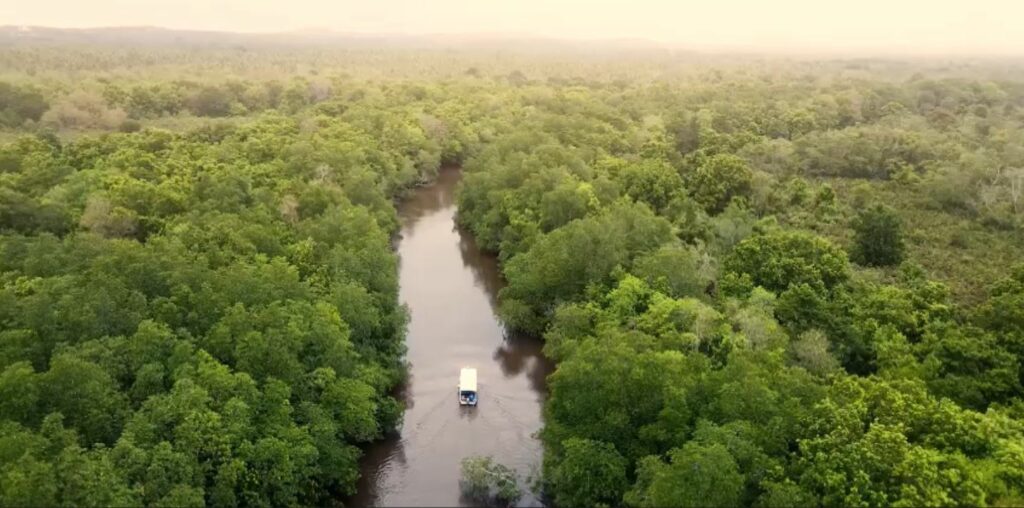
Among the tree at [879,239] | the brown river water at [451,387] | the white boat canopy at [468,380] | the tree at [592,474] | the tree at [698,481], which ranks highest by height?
the tree at [879,239]

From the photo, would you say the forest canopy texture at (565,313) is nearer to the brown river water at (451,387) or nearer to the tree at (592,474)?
the tree at (592,474)

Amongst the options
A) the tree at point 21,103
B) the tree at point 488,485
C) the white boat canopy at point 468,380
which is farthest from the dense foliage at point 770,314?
the tree at point 21,103

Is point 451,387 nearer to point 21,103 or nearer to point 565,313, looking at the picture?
point 565,313

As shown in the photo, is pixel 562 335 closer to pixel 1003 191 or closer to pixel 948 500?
pixel 948 500

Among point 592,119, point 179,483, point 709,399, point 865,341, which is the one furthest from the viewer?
point 592,119

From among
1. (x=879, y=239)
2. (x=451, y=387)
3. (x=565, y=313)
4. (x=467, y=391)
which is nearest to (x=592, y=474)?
(x=565, y=313)

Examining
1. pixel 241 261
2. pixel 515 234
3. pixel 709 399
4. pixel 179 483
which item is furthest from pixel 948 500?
pixel 515 234
